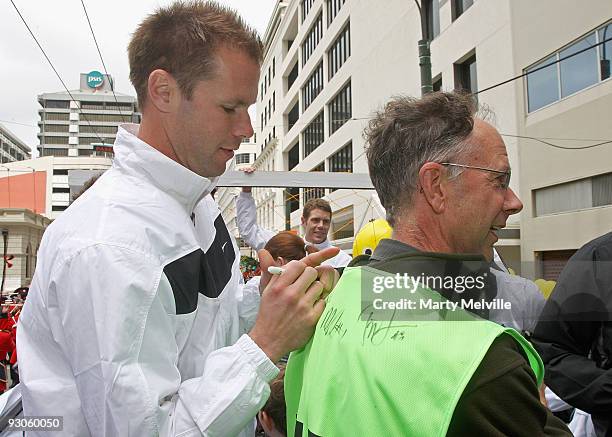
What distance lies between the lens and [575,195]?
36.7 ft

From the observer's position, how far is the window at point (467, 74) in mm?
15625

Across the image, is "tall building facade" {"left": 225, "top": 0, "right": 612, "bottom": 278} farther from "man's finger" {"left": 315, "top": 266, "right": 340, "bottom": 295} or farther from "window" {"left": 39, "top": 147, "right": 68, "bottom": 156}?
"window" {"left": 39, "top": 147, "right": 68, "bottom": 156}

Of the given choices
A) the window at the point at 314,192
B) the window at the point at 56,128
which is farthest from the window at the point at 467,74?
the window at the point at 56,128

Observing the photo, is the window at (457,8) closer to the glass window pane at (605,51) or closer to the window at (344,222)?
the glass window pane at (605,51)

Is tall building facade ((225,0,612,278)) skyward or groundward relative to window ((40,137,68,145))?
groundward

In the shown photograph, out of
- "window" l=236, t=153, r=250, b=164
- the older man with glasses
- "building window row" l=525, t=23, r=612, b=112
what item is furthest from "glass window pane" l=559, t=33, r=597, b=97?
"window" l=236, t=153, r=250, b=164

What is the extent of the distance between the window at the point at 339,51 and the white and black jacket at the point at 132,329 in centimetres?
2984

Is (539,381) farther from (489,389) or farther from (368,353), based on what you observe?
(368,353)

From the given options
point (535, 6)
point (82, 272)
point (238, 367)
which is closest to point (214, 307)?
point (238, 367)

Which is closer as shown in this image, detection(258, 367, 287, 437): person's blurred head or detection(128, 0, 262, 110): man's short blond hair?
detection(128, 0, 262, 110): man's short blond hair

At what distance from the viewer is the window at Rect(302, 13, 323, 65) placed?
120 feet

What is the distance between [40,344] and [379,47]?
2458 centimetres

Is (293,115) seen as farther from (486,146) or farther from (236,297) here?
(486,146)

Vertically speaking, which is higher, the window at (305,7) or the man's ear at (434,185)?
the window at (305,7)
